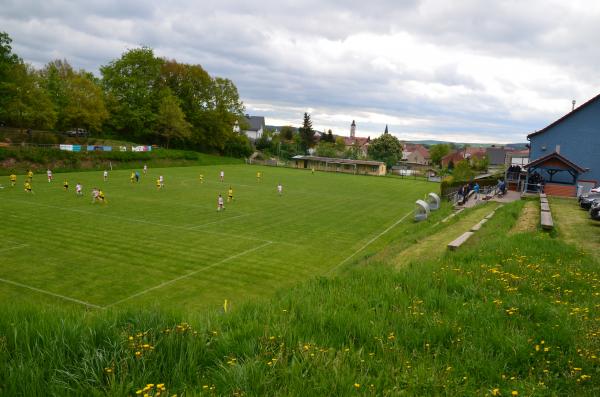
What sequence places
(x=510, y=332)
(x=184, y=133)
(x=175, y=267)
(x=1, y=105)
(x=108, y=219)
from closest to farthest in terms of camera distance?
(x=510, y=332)
(x=175, y=267)
(x=108, y=219)
(x=1, y=105)
(x=184, y=133)

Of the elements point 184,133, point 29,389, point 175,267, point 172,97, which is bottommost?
point 175,267

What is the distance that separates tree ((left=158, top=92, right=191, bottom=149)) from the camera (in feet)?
267

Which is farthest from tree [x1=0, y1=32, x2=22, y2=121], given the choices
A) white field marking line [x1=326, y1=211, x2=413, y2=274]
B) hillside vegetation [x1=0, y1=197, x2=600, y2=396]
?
hillside vegetation [x1=0, y1=197, x2=600, y2=396]

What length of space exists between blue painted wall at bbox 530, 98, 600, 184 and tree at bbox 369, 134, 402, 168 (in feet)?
233

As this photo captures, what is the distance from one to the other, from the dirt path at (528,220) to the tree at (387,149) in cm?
8975

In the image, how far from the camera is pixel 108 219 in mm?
26453

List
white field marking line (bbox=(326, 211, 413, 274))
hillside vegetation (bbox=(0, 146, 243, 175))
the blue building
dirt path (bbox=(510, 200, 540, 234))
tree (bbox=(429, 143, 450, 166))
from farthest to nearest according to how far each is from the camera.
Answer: tree (bbox=(429, 143, 450, 166))
hillside vegetation (bbox=(0, 146, 243, 175))
the blue building
white field marking line (bbox=(326, 211, 413, 274))
dirt path (bbox=(510, 200, 540, 234))

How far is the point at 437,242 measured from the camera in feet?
59.9

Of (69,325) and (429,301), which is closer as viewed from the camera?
(69,325)

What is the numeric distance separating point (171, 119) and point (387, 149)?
60023 millimetres

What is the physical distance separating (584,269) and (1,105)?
6680 centimetres

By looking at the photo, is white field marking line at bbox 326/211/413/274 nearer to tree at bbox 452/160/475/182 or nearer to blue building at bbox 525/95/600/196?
blue building at bbox 525/95/600/196

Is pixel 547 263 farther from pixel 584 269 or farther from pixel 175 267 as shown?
pixel 175 267

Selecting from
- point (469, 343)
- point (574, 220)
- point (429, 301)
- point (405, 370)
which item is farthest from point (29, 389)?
point (574, 220)
